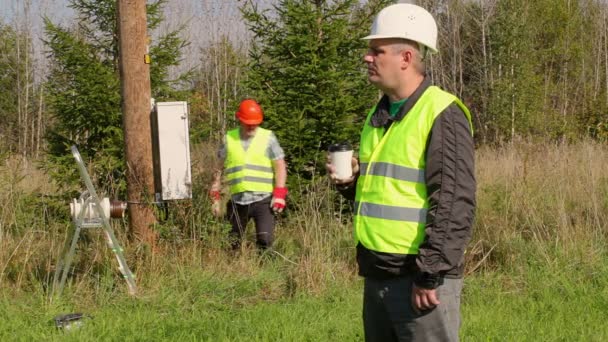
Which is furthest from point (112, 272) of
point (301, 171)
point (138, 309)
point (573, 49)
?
point (573, 49)

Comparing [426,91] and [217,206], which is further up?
[426,91]

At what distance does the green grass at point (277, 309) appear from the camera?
5062 mm

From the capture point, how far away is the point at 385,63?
298 cm

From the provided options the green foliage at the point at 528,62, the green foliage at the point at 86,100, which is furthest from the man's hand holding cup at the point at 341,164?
the green foliage at the point at 528,62

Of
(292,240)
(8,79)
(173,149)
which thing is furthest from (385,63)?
(8,79)

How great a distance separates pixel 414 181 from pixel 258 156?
4.70 m

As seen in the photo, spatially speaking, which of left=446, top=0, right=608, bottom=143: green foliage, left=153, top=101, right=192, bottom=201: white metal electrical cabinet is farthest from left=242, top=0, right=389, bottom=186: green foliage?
left=446, top=0, right=608, bottom=143: green foliage

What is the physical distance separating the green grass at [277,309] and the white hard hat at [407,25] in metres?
2.63

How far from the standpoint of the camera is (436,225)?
2.77m

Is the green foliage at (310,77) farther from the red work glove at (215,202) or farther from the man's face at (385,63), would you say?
the man's face at (385,63)

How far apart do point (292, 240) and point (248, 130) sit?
130 centimetres

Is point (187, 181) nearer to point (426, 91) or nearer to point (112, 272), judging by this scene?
point (112, 272)

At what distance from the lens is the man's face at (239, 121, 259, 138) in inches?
295

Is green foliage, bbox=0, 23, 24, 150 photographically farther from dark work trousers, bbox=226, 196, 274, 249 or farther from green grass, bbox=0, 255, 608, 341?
green grass, bbox=0, 255, 608, 341
